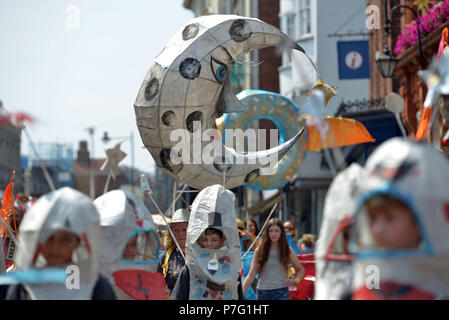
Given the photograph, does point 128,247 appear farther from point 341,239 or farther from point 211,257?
point 341,239

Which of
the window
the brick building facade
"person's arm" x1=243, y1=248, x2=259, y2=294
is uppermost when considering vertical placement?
the window

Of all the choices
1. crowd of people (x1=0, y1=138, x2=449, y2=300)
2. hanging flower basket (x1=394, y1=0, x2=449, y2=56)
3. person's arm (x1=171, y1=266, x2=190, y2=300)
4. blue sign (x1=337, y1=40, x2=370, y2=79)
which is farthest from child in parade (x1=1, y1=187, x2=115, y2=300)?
blue sign (x1=337, y1=40, x2=370, y2=79)

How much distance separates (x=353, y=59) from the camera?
19281 millimetres

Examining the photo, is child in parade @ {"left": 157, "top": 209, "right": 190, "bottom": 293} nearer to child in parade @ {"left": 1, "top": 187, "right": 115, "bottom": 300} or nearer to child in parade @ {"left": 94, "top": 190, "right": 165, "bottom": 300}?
child in parade @ {"left": 94, "top": 190, "right": 165, "bottom": 300}

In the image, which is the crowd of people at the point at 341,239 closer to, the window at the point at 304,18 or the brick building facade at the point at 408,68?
the brick building facade at the point at 408,68

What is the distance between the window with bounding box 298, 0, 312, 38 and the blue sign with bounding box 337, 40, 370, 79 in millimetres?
9309

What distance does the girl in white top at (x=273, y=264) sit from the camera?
8125mm

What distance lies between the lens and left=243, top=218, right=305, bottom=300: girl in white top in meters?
8.12

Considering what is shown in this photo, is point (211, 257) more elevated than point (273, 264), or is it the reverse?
point (211, 257)

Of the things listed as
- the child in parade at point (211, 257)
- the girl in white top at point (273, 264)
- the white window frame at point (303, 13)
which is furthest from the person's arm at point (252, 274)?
the white window frame at point (303, 13)

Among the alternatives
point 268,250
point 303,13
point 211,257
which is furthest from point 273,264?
point 303,13

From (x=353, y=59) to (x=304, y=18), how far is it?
10.1 m

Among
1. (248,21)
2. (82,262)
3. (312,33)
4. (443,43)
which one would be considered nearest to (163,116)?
(248,21)

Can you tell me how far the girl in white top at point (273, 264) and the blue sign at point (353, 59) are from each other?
10.9m
